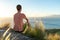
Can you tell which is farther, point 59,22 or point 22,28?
point 59,22

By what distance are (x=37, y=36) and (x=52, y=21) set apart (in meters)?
2.76

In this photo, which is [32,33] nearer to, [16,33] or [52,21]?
[16,33]

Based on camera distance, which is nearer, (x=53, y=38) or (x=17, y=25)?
(x=53, y=38)

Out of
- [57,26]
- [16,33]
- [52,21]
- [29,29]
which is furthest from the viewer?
[52,21]

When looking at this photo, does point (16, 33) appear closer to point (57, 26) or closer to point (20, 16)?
point (20, 16)

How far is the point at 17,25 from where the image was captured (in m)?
6.36

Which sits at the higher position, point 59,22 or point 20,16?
point 20,16

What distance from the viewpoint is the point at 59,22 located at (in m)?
8.59

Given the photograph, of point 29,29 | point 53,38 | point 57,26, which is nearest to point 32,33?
point 29,29

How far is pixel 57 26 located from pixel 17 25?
2.22 m

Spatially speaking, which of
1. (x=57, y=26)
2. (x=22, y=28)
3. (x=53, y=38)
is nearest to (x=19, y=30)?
(x=22, y=28)

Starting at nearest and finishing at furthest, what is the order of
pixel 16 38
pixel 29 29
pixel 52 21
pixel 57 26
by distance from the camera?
pixel 16 38, pixel 29 29, pixel 57 26, pixel 52 21

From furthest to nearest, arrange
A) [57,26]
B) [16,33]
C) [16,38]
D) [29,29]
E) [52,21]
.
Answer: [52,21]
[57,26]
[29,29]
[16,33]
[16,38]

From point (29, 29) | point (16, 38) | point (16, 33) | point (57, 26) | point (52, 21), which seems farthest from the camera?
point (52, 21)
